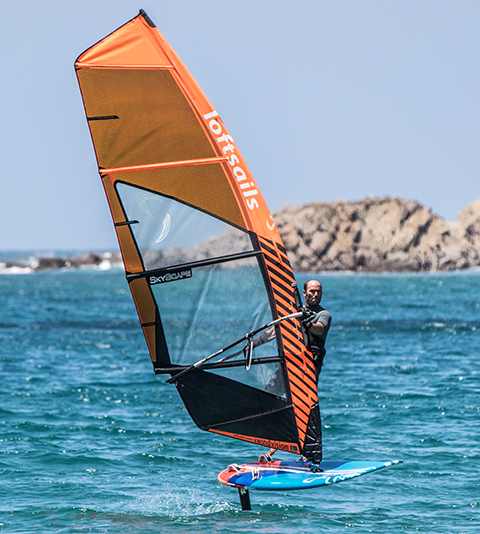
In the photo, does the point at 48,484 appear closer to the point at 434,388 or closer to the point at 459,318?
the point at 434,388

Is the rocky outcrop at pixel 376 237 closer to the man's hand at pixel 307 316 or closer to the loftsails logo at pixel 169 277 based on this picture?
the loftsails logo at pixel 169 277

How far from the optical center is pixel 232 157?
6707 mm

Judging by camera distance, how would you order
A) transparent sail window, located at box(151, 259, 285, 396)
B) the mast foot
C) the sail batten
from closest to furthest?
the sail batten → transparent sail window, located at box(151, 259, 285, 396) → the mast foot

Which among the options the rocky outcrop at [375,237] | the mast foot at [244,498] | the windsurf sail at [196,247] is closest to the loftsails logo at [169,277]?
the windsurf sail at [196,247]

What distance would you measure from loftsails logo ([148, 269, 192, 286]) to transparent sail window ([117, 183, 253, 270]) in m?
0.10

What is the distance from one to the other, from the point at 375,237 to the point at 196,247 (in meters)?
95.1

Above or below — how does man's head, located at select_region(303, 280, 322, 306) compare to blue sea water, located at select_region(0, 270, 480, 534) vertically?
above

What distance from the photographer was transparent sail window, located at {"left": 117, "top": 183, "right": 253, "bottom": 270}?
6859 millimetres

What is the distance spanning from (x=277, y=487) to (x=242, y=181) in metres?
3.04

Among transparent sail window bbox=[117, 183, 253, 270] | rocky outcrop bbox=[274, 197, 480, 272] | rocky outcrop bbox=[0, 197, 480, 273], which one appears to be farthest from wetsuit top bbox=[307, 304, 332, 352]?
rocky outcrop bbox=[274, 197, 480, 272]

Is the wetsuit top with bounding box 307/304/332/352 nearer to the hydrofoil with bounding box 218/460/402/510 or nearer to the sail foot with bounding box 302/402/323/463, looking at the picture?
the sail foot with bounding box 302/402/323/463

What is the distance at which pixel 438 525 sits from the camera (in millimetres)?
7602

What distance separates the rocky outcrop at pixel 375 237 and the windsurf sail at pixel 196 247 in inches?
3317

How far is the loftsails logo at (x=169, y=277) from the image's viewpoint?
23.0ft
